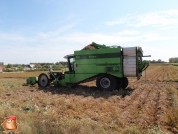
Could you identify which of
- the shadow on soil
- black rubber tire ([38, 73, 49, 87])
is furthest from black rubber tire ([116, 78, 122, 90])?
black rubber tire ([38, 73, 49, 87])

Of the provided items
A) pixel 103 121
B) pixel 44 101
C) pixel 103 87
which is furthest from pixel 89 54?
pixel 103 121

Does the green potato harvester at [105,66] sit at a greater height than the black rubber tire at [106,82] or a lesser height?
greater

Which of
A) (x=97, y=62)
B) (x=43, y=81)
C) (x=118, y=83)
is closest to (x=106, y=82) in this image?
(x=118, y=83)

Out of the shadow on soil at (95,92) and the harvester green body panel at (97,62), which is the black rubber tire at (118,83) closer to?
the shadow on soil at (95,92)

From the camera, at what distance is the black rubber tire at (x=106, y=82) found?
12862mm

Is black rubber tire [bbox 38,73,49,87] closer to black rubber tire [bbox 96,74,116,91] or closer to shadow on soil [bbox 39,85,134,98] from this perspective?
shadow on soil [bbox 39,85,134,98]

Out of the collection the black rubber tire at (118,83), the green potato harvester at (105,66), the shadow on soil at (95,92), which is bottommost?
the shadow on soil at (95,92)

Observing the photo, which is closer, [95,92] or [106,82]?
[95,92]

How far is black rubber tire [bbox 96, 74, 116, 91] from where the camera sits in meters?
12.9

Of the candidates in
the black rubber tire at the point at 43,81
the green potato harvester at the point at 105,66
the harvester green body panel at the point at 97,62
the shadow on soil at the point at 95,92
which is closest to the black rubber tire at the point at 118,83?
the green potato harvester at the point at 105,66

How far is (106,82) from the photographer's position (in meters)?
13.1

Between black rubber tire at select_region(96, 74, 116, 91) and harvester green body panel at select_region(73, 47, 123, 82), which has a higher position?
harvester green body panel at select_region(73, 47, 123, 82)

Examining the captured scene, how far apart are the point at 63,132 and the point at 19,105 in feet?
13.9

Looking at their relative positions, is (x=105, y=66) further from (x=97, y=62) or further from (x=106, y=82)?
(x=106, y=82)
